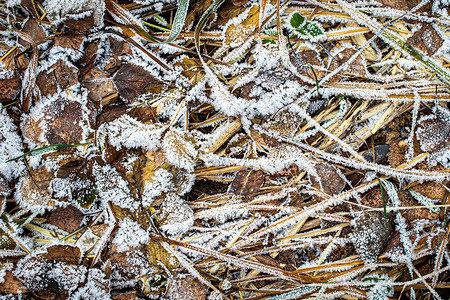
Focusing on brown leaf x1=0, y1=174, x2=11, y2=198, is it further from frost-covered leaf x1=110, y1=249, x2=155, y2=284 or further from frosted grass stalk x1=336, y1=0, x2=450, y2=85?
frosted grass stalk x1=336, y1=0, x2=450, y2=85

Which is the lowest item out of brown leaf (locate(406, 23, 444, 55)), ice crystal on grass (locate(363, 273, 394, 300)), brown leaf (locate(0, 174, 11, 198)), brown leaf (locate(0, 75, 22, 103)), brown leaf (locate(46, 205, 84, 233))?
ice crystal on grass (locate(363, 273, 394, 300))

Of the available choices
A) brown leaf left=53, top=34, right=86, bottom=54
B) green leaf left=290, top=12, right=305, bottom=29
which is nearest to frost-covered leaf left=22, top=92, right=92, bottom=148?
brown leaf left=53, top=34, right=86, bottom=54

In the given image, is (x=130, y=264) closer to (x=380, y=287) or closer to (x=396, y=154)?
(x=380, y=287)

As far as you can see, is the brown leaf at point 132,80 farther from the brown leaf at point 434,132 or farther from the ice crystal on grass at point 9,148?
the brown leaf at point 434,132

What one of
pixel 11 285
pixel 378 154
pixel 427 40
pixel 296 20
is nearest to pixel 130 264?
pixel 11 285

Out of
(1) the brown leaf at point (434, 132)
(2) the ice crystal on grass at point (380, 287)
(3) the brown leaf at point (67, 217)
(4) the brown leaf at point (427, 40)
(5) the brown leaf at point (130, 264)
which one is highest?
(4) the brown leaf at point (427, 40)

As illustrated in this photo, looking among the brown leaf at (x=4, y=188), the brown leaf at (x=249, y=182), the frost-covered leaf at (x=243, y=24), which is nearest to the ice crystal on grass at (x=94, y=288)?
the brown leaf at (x=4, y=188)

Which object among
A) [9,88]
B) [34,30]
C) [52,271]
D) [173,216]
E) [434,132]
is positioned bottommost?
[52,271]
